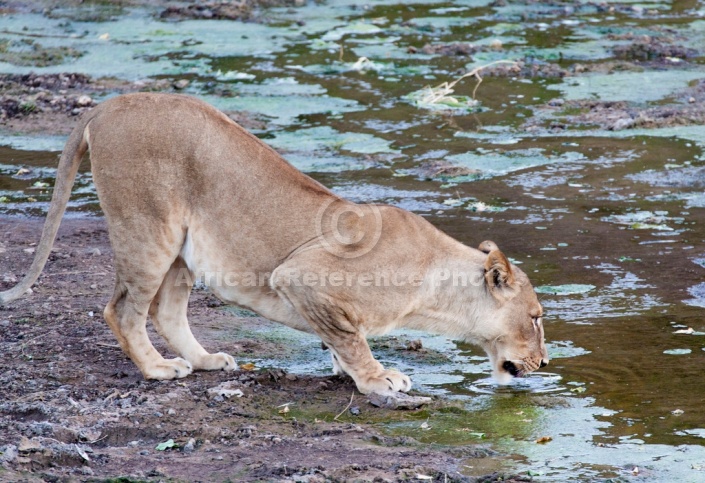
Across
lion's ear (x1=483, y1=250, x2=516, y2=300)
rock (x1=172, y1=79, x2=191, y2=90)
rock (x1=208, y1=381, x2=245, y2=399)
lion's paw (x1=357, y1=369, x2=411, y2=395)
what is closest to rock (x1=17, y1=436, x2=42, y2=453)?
rock (x1=208, y1=381, x2=245, y2=399)

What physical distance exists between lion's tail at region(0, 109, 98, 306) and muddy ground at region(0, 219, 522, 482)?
1.69 ft

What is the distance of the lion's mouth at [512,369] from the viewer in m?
6.26

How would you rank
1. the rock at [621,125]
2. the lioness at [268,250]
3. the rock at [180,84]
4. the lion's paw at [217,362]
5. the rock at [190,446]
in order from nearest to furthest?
1. the rock at [190,446]
2. the lioness at [268,250]
3. the lion's paw at [217,362]
4. the rock at [621,125]
5. the rock at [180,84]

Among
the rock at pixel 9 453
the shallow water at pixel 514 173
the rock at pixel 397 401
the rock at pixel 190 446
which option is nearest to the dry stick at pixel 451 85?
the shallow water at pixel 514 173

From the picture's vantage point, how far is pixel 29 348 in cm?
666

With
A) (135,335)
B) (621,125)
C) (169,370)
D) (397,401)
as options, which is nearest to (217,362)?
(169,370)

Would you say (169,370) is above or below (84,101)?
below

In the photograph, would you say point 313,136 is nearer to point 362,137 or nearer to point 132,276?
point 362,137

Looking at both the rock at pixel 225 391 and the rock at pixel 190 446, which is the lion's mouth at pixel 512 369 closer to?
the rock at pixel 225 391

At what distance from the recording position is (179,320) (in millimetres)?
6555

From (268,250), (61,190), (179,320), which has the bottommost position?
(179,320)

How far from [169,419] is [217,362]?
0.92 metres

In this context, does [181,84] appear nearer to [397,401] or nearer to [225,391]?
[225,391]

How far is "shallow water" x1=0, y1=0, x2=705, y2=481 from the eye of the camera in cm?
580
